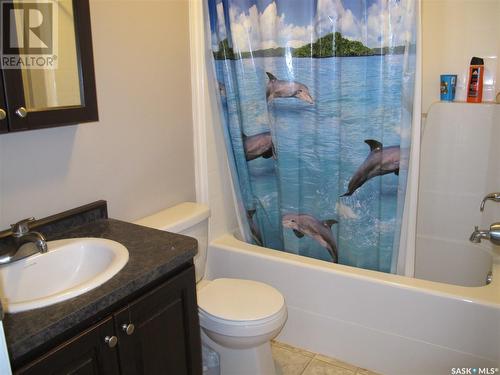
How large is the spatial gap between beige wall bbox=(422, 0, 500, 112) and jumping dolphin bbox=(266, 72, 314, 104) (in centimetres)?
85

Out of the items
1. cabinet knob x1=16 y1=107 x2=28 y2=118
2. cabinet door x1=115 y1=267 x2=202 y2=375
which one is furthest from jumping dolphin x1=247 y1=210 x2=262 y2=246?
cabinet knob x1=16 y1=107 x2=28 y2=118

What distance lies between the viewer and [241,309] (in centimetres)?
178

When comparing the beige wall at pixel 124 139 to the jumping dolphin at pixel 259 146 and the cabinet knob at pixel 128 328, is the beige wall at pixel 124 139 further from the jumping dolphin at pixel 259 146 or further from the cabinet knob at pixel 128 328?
the cabinet knob at pixel 128 328

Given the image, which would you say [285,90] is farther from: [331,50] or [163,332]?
[163,332]

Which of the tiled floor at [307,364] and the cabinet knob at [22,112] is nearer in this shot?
the cabinet knob at [22,112]

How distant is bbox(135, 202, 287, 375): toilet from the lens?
1727 millimetres

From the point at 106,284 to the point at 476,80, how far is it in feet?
6.96

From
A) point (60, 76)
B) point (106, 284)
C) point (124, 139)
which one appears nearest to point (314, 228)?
point (124, 139)

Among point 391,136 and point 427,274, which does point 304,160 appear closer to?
point 391,136

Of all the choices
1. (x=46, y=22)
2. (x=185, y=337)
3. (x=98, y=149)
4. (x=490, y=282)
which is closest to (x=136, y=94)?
(x=98, y=149)

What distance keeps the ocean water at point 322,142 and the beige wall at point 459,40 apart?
2.50 ft

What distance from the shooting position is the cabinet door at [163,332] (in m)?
1.24

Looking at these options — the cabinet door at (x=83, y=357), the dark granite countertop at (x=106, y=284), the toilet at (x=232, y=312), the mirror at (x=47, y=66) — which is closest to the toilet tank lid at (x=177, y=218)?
the toilet at (x=232, y=312)

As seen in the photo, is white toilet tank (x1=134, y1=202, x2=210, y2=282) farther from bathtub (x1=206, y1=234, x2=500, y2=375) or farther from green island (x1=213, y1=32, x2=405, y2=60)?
green island (x1=213, y1=32, x2=405, y2=60)
